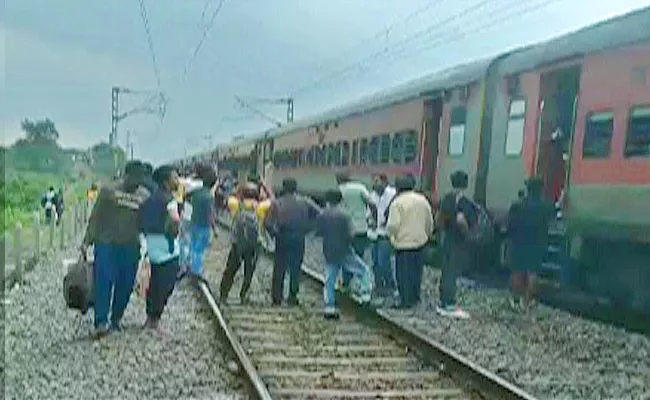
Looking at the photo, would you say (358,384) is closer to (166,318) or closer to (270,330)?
(270,330)

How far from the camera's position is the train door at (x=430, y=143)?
1686 cm

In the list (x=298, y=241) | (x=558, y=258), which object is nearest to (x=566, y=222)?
(x=558, y=258)

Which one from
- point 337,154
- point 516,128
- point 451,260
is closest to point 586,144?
point 516,128

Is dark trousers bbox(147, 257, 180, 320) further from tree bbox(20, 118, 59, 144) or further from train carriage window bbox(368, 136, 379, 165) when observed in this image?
tree bbox(20, 118, 59, 144)

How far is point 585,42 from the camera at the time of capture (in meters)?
11.9

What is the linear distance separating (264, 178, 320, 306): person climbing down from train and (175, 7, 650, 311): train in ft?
11.0

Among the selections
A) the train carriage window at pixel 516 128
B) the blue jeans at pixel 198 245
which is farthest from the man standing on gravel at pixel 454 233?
the blue jeans at pixel 198 245

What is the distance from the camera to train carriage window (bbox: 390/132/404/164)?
18.5 metres

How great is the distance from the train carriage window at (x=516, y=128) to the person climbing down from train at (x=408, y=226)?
2.26m

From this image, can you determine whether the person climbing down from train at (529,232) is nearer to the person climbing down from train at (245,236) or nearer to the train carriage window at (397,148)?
the person climbing down from train at (245,236)

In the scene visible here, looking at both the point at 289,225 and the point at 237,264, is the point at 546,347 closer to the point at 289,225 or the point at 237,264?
the point at 289,225

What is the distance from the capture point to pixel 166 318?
36.7 feet

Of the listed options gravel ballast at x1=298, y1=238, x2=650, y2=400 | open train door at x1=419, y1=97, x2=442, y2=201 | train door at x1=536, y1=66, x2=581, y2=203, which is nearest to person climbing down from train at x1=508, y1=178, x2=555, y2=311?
gravel ballast at x1=298, y1=238, x2=650, y2=400

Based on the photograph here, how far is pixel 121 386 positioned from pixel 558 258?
23.1 feet
